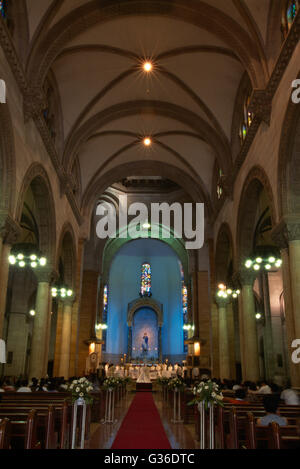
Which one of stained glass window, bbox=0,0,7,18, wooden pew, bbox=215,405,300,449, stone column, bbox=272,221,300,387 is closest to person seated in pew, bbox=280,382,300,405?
stone column, bbox=272,221,300,387

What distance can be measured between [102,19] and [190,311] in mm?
22317

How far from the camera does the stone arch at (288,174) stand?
10383mm

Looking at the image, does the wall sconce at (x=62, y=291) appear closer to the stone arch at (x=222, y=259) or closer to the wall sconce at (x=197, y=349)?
the stone arch at (x=222, y=259)

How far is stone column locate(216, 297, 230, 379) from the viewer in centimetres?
1908

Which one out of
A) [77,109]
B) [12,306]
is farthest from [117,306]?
[77,109]

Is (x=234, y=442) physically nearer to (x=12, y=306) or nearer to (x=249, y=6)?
(x=249, y=6)

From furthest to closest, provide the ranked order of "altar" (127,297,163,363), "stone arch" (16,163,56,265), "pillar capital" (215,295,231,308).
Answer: "altar" (127,297,163,363) < "pillar capital" (215,295,231,308) < "stone arch" (16,163,56,265)

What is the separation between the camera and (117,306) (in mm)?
40875

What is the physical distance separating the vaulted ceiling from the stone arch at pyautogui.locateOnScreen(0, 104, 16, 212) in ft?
8.17

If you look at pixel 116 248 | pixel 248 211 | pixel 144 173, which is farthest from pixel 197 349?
pixel 248 211

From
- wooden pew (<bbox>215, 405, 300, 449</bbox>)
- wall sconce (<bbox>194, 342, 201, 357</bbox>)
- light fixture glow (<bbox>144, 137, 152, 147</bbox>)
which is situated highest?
light fixture glow (<bbox>144, 137, 152, 147</bbox>)

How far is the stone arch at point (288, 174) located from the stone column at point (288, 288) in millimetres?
500

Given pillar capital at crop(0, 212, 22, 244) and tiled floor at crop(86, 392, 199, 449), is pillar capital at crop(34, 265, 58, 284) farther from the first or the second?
tiled floor at crop(86, 392, 199, 449)

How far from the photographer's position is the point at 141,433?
31.7 feet
